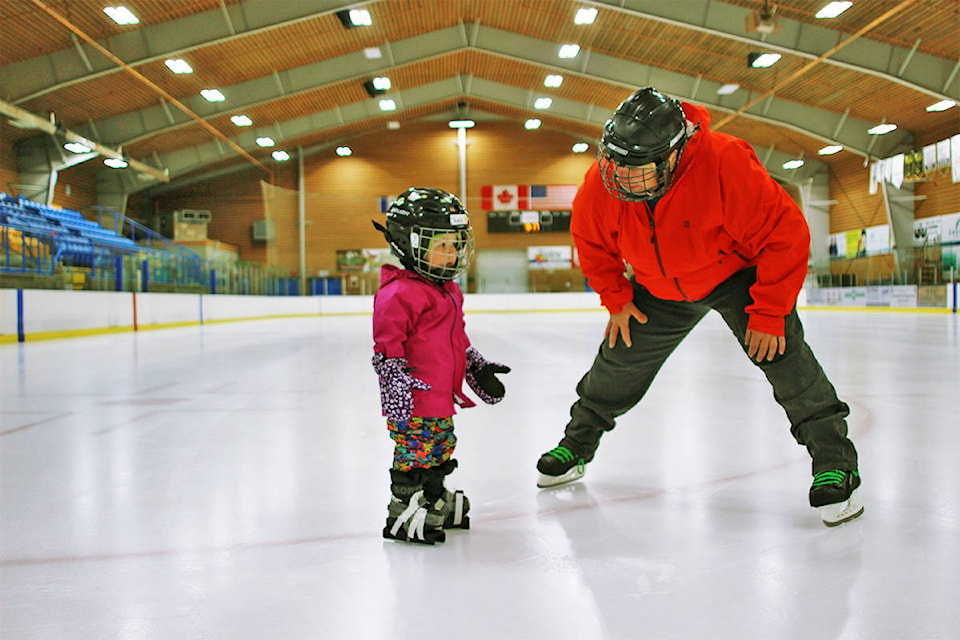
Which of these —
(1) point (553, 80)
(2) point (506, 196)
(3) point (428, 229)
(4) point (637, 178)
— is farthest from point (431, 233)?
(2) point (506, 196)

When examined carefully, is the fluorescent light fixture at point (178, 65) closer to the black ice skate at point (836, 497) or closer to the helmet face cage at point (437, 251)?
the helmet face cage at point (437, 251)

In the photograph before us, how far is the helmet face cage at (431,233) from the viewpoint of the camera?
1.54 metres

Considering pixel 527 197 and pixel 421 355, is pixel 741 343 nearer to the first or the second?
pixel 421 355

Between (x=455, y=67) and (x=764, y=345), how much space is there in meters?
19.5

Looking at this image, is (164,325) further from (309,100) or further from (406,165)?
(406,165)

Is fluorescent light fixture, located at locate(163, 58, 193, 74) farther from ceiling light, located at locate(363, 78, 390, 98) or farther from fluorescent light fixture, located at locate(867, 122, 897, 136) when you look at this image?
fluorescent light fixture, located at locate(867, 122, 897, 136)

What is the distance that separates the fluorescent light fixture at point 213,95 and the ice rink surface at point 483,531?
15.7m

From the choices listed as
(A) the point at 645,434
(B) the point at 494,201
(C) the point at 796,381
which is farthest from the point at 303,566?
(B) the point at 494,201

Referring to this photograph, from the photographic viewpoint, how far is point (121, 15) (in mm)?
12477

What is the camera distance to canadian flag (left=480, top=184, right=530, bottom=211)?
22.2 m

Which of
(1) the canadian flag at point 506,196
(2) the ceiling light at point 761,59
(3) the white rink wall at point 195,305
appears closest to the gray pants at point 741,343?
(3) the white rink wall at point 195,305

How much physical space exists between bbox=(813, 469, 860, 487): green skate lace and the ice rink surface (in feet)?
0.28

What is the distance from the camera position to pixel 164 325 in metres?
12.5

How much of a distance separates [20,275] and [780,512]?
9726 mm
